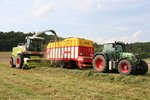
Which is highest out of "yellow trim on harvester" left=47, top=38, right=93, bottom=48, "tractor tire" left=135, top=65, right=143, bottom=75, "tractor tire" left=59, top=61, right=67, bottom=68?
"yellow trim on harvester" left=47, top=38, right=93, bottom=48

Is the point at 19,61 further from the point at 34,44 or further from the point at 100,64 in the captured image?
the point at 100,64

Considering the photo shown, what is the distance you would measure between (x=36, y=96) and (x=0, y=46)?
49432 millimetres

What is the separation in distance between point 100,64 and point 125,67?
214 cm

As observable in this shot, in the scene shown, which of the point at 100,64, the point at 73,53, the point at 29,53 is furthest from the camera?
the point at 29,53

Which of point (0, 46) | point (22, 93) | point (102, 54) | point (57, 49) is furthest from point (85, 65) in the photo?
point (0, 46)

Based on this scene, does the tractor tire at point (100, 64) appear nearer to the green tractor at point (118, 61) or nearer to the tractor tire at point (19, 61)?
the green tractor at point (118, 61)

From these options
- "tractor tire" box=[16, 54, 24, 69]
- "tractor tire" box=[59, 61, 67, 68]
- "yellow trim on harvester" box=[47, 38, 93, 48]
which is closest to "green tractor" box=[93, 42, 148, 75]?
"yellow trim on harvester" box=[47, 38, 93, 48]

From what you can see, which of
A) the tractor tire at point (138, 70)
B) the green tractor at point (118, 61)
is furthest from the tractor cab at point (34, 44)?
the tractor tire at point (138, 70)

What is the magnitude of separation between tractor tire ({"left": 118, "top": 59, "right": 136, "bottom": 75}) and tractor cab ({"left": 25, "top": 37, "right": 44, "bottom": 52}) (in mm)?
10606

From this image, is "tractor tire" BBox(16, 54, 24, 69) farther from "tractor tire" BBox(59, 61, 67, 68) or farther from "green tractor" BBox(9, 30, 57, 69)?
"tractor tire" BBox(59, 61, 67, 68)

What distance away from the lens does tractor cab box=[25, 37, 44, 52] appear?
24844 millimetres

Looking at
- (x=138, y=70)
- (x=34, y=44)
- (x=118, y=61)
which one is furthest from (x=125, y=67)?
(x=34, y=44)

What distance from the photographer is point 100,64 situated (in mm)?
17703

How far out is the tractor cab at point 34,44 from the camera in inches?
978
